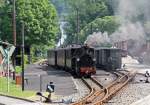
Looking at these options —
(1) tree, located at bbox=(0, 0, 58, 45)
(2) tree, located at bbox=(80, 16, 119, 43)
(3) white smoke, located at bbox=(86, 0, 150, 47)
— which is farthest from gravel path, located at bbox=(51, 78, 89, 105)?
(2) tree, located at bbox=(80, 16, 119, 43)

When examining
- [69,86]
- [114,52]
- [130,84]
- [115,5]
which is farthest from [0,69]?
[115,5]

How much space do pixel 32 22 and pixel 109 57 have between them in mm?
21151

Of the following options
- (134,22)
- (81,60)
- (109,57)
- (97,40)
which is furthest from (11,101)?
(134,22)

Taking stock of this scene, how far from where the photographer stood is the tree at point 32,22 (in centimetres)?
7075

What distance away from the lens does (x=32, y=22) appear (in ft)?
233

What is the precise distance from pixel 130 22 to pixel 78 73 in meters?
42.5

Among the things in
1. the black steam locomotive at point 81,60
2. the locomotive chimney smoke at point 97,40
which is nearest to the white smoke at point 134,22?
the locomotive chimney smoke at point 97,40

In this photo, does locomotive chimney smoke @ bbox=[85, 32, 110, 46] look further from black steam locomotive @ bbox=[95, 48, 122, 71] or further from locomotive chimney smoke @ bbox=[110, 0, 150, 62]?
black steam locomotive @ bbox=[95, 48, 122, 71]

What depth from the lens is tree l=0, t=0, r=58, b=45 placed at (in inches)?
2785

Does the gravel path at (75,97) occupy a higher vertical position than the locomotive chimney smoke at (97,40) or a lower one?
lower

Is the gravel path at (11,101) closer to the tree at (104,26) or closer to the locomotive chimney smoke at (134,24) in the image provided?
the locomotive chimney smoke at (134,24)

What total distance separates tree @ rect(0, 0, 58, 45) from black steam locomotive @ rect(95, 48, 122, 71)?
18.5 meters

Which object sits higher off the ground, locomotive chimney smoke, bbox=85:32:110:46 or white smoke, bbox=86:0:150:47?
white smoke, bbox=86:0:150:47

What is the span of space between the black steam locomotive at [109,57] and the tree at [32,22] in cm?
1854
